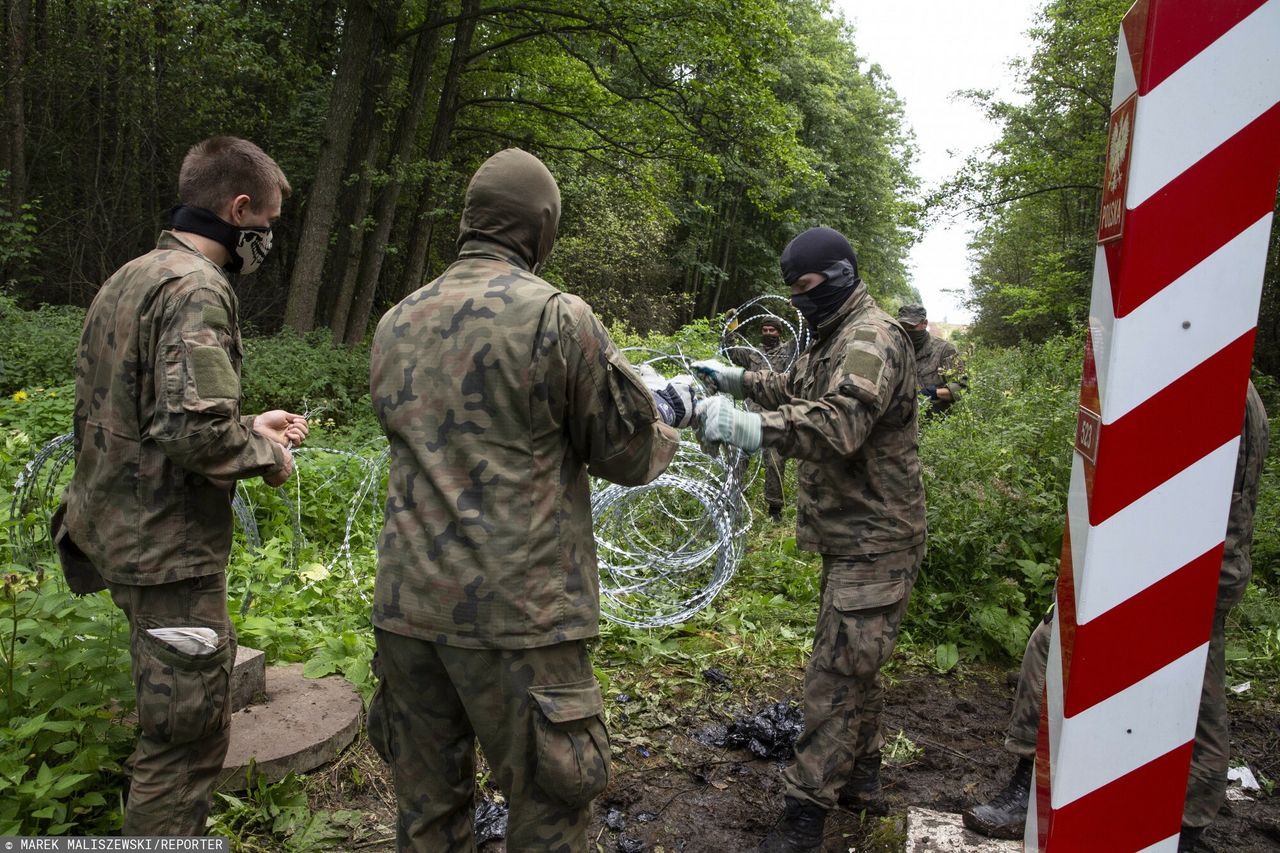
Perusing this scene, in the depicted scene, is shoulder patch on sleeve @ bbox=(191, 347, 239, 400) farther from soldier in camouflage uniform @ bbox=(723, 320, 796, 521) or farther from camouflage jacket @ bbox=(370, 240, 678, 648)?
soldier in camouflage uniform @ bbox=(723, 320, 796, 521)

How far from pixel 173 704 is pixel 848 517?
2464 millimetres

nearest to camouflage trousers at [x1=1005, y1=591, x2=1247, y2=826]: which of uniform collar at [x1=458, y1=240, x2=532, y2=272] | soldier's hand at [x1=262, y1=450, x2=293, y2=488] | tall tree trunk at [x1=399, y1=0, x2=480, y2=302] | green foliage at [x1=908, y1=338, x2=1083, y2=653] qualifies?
green foliage at [x1=908, y1=338, x2=1083, y2=653]

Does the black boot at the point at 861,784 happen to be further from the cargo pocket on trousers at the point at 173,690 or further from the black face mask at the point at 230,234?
the black face mask at the point at 230,234

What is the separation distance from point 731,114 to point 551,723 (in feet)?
44.6

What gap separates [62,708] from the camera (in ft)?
10.1

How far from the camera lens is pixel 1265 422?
3.32 m

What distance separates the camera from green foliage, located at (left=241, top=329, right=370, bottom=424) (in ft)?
34.1

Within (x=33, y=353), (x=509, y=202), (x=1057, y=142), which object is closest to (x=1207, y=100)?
(x=509, y=202)

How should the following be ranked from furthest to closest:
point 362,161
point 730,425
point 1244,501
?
point 362,161 → point 1244,501 → point 730,425

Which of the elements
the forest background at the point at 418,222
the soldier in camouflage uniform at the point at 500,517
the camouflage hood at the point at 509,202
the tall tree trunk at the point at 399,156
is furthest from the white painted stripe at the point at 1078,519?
the tall tree trunk at the point at 399,156

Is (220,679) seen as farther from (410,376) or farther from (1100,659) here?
(1100,659)

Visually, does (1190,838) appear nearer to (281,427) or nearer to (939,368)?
(281,427)

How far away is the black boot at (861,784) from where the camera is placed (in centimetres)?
385

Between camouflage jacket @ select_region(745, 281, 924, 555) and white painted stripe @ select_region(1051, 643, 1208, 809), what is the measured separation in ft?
4.82
